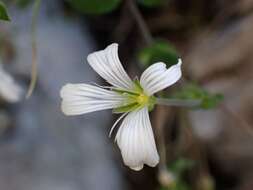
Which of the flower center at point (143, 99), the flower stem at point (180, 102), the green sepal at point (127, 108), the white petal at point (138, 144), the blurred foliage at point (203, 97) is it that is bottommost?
the white petal at point (138, 144)

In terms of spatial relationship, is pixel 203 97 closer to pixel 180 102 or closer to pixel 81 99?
pixel 180 102

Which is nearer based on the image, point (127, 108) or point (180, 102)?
point (127, 108)

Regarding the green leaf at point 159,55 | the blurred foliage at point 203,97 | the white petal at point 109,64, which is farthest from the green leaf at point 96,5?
the white petal at point 109,64

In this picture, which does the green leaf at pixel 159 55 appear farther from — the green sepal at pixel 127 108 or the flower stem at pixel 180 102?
the green sepal at pixel 127 108

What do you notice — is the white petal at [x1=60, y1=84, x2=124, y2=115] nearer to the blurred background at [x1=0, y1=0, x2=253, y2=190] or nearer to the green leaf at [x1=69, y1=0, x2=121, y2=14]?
the green leaf at [x1=69, y1=0, x2=121, y2=14]

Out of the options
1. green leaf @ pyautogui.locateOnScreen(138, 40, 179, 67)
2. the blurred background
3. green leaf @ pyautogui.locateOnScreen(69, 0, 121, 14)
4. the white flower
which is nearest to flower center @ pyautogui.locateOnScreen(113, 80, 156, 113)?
the white flower

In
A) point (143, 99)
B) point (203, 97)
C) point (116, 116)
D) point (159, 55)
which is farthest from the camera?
point (116, 116)

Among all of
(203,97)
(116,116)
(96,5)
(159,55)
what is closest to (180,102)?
(203,97)
